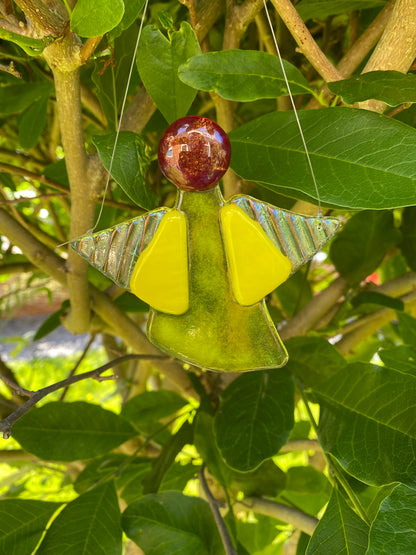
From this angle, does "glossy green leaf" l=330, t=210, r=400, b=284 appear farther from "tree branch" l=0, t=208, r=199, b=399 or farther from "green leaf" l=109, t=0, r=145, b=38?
"green leaf" l=109, t=0, r=145, b=38

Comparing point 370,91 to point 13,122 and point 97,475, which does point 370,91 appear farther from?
point 13,122

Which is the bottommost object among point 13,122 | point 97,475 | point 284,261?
point 97,475

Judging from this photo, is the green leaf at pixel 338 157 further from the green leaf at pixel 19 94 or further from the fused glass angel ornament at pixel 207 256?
the green leaf at pixel 19 94

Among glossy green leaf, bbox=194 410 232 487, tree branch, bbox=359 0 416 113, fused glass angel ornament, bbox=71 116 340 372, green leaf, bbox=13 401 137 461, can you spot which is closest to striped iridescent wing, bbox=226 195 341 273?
fused glass angel ornament, bbox=71 116 340 372

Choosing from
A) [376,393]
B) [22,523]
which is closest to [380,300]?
[376,393]

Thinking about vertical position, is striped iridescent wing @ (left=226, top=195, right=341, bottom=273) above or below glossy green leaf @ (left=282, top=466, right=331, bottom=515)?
above

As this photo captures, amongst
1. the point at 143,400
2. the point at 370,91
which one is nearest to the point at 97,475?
the point at 143,400
